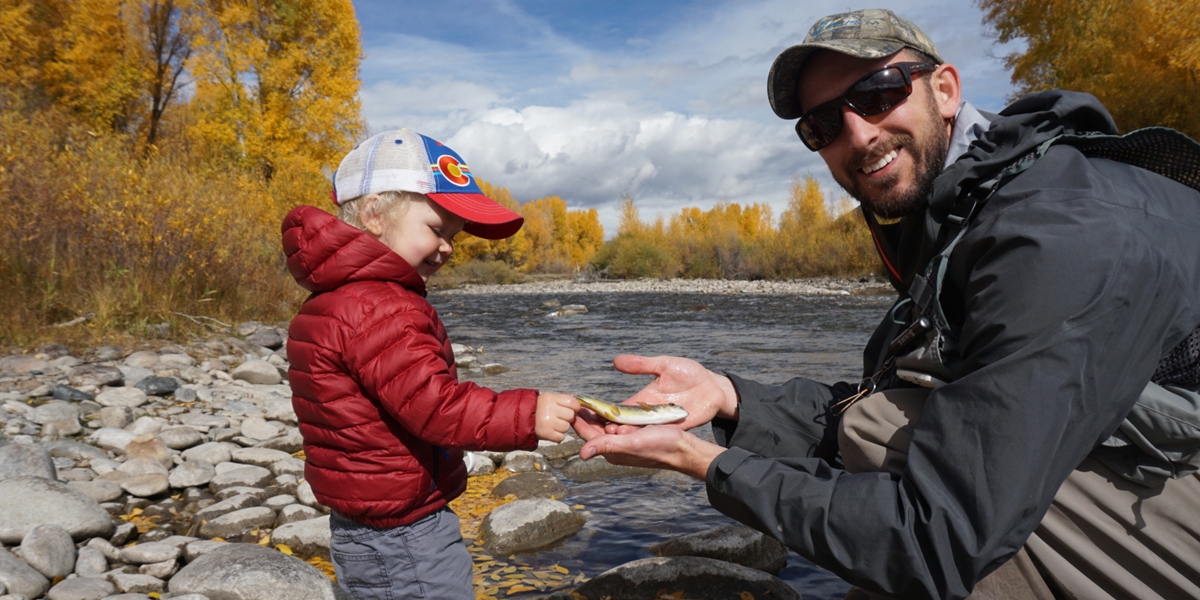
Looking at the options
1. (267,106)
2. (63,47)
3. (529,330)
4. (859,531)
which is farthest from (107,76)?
(859,531)

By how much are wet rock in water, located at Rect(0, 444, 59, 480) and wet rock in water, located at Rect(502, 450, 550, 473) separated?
8.88ft

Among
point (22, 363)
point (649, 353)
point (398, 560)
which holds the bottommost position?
point (649, 353)

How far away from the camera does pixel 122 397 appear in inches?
229

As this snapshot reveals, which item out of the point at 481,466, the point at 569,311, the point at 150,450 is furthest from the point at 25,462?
the point at 569,311

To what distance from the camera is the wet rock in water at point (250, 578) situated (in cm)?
290

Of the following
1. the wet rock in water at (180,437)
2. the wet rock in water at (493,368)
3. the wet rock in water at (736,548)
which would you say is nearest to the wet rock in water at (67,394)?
the wet rock in water at (180,437)

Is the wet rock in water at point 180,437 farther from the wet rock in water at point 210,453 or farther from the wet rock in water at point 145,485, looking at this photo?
the wet rock in water at point 145,485

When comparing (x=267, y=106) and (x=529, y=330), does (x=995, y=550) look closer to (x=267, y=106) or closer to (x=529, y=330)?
(x=529, y=330)

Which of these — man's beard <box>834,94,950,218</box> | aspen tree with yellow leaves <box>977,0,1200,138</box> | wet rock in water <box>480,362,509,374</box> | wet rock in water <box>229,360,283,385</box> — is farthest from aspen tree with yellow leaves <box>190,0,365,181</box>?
aspen tree with yellow leaves <box>977,0,1200,138</box>

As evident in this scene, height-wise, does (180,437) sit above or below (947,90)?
below

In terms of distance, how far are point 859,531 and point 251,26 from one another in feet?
88.3

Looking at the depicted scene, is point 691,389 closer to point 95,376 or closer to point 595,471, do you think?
point 595,471

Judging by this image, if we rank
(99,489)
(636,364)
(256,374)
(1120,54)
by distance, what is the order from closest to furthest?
(636,364)
(99,489)
(256,374)
(1120,54)

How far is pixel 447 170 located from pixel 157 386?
509cm
